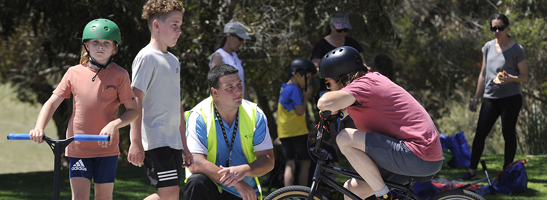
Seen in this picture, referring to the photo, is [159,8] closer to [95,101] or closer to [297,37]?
[95,101]

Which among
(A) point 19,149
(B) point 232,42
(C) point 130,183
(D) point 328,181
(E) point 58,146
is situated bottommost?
(A) point 19,149

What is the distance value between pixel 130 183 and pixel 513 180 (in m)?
4.61

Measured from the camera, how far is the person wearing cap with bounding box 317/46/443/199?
3477 mm

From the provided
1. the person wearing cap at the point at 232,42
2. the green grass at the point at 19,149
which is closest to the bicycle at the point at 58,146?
the person wearing cap at the point at 232,42

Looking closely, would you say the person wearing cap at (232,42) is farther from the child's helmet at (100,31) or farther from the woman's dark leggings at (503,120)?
the woman's dark leggings at (503,120)

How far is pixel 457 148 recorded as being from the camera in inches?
292

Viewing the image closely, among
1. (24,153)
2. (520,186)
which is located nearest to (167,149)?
(520,186)

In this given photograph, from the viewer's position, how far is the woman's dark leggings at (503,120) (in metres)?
6.17

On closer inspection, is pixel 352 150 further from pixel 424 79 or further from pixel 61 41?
pixel 424 79

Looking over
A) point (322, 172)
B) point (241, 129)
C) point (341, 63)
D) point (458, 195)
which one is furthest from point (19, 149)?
point (458, 195)

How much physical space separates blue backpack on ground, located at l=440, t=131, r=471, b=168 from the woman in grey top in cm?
104

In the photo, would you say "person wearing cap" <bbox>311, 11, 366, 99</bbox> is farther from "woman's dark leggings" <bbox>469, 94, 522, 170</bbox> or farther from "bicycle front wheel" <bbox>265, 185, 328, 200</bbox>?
"bicycle front wheel" <bbox>265, 185, 328, 200</bbox>

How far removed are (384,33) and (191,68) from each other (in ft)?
10.4

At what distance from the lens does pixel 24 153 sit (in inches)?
1216
